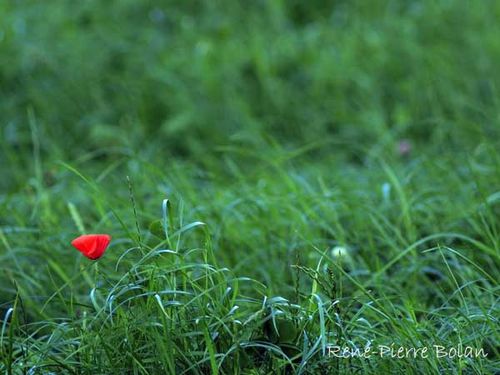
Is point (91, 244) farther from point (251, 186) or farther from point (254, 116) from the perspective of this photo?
point (254, 116)

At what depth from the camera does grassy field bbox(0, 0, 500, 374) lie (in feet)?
6.43

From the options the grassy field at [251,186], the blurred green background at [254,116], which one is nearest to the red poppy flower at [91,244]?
the grassy field at [251,186]

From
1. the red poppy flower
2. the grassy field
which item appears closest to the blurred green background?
the grassy field

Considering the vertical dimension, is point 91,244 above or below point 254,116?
above

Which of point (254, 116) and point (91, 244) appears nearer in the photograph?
point (91, 244)

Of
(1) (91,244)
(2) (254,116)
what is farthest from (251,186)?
(1) (91,244)

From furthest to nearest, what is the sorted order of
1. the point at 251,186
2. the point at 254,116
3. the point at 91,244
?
the point at 254,116, the point at 251,186, the point at 91,244

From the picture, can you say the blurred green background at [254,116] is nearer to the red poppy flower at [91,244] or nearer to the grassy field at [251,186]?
the grassy field at [251,186]

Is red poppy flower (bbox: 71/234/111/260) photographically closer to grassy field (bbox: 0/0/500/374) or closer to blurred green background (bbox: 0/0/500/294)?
grassy field (bbox: 0/0/500/374)

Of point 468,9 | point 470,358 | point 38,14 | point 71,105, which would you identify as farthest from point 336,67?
point 470,358

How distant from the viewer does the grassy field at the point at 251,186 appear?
196 centimetres

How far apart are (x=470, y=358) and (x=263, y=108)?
2802 mm

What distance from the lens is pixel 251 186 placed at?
3408 millimetres

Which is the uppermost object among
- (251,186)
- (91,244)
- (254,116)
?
(91,244)
